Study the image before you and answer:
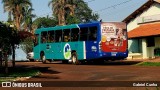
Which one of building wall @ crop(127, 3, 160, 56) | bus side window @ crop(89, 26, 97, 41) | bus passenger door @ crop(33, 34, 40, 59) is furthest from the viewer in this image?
building wall @ crop(127, 3, 160, 56)

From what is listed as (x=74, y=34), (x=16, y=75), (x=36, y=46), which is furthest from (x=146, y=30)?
(x=16, y=75)

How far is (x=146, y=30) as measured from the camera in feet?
130

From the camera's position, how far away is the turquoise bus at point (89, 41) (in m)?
27.9

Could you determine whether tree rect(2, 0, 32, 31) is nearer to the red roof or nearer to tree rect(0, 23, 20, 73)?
the red roof

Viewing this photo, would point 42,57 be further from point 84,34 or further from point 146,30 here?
point 146,30

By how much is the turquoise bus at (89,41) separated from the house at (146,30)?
954 centimetres

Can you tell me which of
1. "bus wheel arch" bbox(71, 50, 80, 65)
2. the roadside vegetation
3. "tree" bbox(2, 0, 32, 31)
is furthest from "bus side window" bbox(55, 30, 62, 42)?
"tree" bbox(2, 0, 32, 31)

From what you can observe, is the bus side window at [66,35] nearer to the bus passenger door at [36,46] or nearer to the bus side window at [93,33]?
the bus side window at [93,33]

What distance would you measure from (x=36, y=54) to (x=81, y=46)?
7647mm

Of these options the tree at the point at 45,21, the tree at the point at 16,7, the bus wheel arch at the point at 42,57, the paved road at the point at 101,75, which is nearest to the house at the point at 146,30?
the bus wheel arch at the point at 42,57

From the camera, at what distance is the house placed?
3903 centimetres

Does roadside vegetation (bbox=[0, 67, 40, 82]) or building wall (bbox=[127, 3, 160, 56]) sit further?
building wall (bbox=[127, 3, 160, 56])

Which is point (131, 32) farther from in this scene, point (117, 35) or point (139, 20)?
point (117, 35)

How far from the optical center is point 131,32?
137 feet
